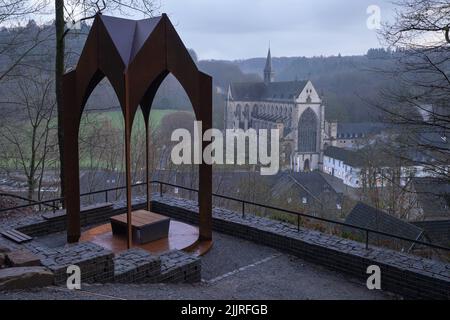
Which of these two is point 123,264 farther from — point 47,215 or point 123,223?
point 47,215

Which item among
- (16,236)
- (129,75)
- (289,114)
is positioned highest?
(289,114)

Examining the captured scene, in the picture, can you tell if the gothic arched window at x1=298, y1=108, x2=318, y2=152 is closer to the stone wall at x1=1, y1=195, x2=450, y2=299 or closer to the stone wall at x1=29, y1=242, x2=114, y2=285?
the stone wall at x1=1, y1=195, x2=450, y2=299

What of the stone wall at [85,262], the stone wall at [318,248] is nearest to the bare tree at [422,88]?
the stone wall at [318,248]

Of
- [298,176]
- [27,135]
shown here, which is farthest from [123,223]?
[298,176]

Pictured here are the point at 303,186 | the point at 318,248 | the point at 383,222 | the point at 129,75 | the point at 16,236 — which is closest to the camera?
the point at 129,75

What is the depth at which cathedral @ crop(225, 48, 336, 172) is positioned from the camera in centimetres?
7831

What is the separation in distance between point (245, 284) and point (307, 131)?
2957 inches

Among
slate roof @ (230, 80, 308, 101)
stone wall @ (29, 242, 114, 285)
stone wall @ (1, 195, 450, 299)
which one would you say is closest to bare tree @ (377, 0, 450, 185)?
stone wall @ (1, 195, 450, 299)

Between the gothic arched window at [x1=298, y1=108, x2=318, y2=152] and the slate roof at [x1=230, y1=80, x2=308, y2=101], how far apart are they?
8.62 m

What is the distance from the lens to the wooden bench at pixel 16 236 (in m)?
8.41

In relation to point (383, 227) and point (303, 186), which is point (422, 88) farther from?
point (303, 186)

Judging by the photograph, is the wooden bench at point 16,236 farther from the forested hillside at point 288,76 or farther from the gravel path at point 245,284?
the forested hillside at point 288,76

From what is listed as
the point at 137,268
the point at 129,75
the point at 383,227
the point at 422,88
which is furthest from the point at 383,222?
the point at 137,268

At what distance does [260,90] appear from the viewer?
96.2m
